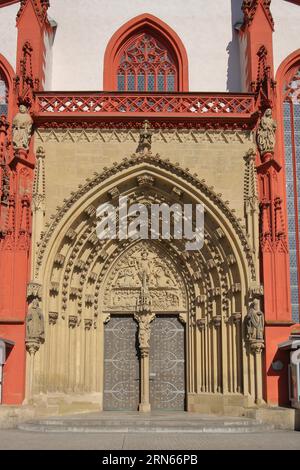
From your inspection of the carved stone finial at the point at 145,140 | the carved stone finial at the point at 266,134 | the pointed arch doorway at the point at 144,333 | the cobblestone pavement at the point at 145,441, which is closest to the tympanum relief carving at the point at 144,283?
the pointed arch doorway at the point at 144,333

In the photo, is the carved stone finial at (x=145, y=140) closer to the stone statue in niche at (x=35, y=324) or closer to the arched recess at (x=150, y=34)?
the arched recess at (x=150, y=34)

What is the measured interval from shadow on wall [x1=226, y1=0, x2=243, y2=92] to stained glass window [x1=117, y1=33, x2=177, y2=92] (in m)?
1.78

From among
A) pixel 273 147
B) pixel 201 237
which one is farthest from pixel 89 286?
pixel 273 147

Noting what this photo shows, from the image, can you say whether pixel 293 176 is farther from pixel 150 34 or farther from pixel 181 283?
pixel 150 34

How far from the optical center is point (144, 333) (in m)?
18.4

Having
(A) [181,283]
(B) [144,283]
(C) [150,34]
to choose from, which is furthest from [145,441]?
(C) [150,34]

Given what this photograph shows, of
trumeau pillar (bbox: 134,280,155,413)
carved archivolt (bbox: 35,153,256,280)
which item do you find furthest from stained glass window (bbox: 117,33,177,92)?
trumeau pillar (bbox: 134,280,155,413)

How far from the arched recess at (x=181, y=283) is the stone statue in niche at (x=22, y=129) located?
6.54 feet

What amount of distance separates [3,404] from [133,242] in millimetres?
5894

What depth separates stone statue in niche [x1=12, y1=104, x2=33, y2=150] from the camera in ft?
57.3

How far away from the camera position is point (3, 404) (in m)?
15.9

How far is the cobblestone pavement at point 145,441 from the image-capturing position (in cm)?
1077

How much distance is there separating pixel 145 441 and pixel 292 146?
36.0 ft

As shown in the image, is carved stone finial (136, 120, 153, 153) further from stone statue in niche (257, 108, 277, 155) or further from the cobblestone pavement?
the cobblestone pavement
